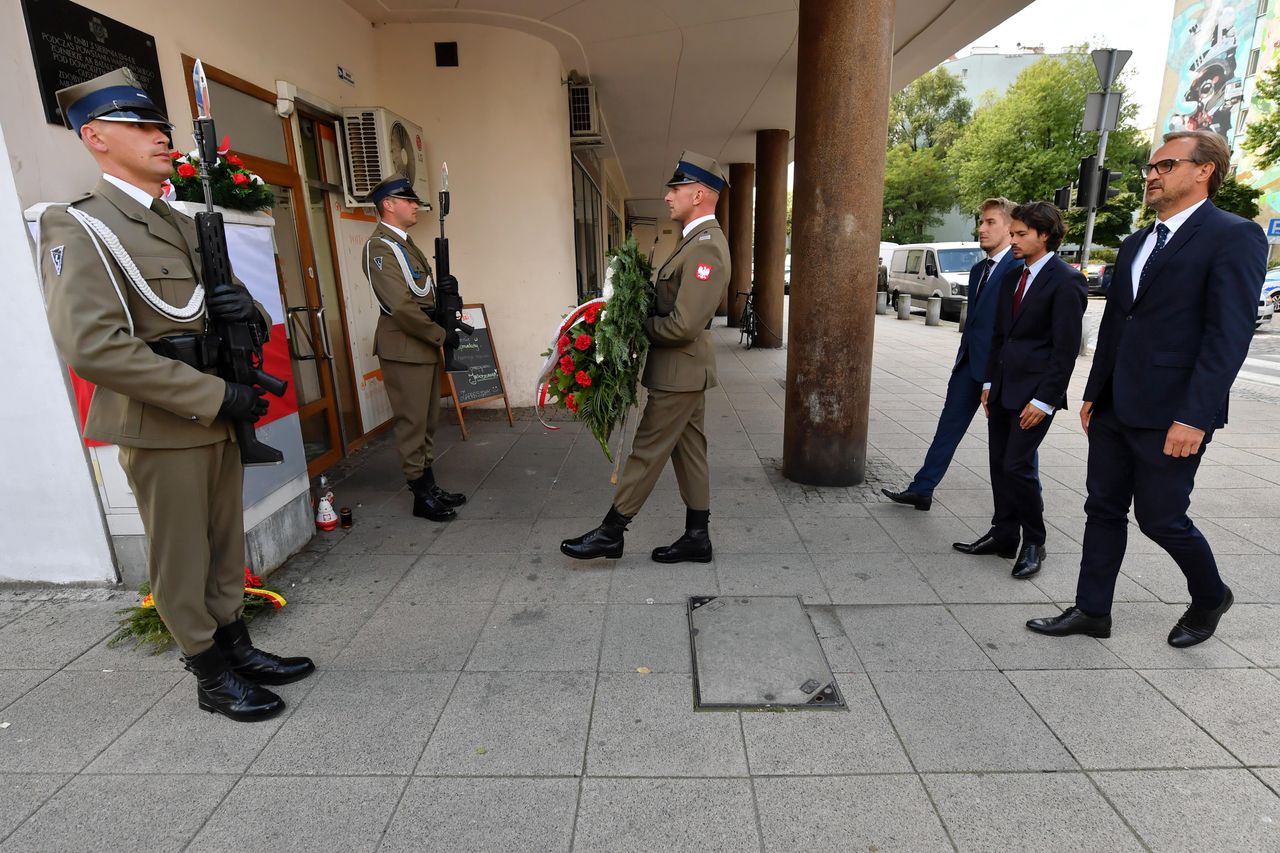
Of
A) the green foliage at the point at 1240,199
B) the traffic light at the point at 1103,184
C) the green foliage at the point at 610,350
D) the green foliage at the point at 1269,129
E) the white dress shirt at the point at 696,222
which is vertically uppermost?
the green foliage at the point at 1269,129

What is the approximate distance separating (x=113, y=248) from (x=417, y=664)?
1.88 m

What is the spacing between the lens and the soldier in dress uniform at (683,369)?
3381 millimetres

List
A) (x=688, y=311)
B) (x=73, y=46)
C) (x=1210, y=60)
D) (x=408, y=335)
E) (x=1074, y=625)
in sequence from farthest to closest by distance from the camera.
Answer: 1. (x=1210, y=60)
2. (x=408, y=335)
3. (x=688, y=311)
4. (x=73, y=46)
5. (x=1074, y=625)

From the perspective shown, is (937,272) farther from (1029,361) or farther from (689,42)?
(1029,361)

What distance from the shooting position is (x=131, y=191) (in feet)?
7.59

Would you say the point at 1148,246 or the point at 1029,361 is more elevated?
the point at 1148,246

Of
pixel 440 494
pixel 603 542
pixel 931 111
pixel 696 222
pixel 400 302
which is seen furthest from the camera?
pixel 931 111

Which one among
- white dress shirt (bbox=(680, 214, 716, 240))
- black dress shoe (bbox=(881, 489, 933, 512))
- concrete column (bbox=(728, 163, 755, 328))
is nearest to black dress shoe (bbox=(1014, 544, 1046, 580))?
black dress shoe (bbox=(881, 489, 933, 512))

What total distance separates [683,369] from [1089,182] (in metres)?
8.77

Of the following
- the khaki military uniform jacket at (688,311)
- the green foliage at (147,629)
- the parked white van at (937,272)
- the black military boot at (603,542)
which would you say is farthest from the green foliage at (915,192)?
the green foliage at (147,629)

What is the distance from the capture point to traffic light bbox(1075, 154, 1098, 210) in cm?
921

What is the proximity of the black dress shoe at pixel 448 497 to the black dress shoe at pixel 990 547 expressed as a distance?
3200 millimetres

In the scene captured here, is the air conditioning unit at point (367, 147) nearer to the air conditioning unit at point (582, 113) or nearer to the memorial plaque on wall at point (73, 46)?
the memorial plaque on wall at point (73, 46)

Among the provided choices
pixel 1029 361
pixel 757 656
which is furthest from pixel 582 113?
pixel 757 656
